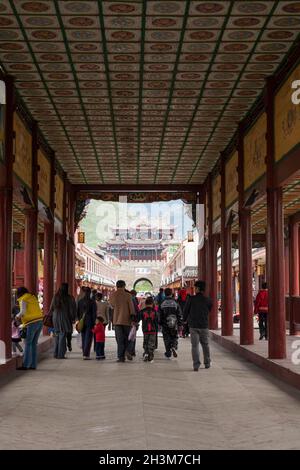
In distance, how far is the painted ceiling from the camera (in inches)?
369

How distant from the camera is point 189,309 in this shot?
12.4 meters

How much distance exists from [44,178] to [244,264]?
5.27 metres

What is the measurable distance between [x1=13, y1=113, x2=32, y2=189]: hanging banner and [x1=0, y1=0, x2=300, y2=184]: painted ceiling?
1.63 ft

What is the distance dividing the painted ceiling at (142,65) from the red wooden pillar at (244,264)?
121 cm

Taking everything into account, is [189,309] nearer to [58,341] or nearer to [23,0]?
[58,341]

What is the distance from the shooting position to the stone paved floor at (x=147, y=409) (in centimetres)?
641

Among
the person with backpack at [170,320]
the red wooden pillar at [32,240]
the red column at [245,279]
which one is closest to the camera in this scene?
the person with backpack at [170,320]

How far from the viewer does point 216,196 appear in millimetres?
20641

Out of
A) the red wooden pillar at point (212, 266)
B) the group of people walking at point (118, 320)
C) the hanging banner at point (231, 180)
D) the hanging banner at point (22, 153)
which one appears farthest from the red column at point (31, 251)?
the red wooden pillar at point (212, 266)

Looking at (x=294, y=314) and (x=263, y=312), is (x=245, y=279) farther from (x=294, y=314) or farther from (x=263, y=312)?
(x=294, y=314)

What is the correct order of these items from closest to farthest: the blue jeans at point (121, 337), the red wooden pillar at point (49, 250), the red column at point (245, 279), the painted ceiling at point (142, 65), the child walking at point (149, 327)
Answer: the painted ceiling at point (142, 65), the blue jeans at point (121, 337), the child walking at point (149, 327), the red column at point (245, 279), the red wooden pillar at point (49, 250)

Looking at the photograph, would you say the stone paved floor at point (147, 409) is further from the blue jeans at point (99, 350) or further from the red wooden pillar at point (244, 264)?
the red wooden pillar at point (244, 264)

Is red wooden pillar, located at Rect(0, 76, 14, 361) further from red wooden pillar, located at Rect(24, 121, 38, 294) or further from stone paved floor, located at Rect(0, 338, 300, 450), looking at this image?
red wooden pillar, located at Rect(24, 121, 38, 294)

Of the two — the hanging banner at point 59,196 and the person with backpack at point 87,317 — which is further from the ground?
the hanging banner at point 59,196
